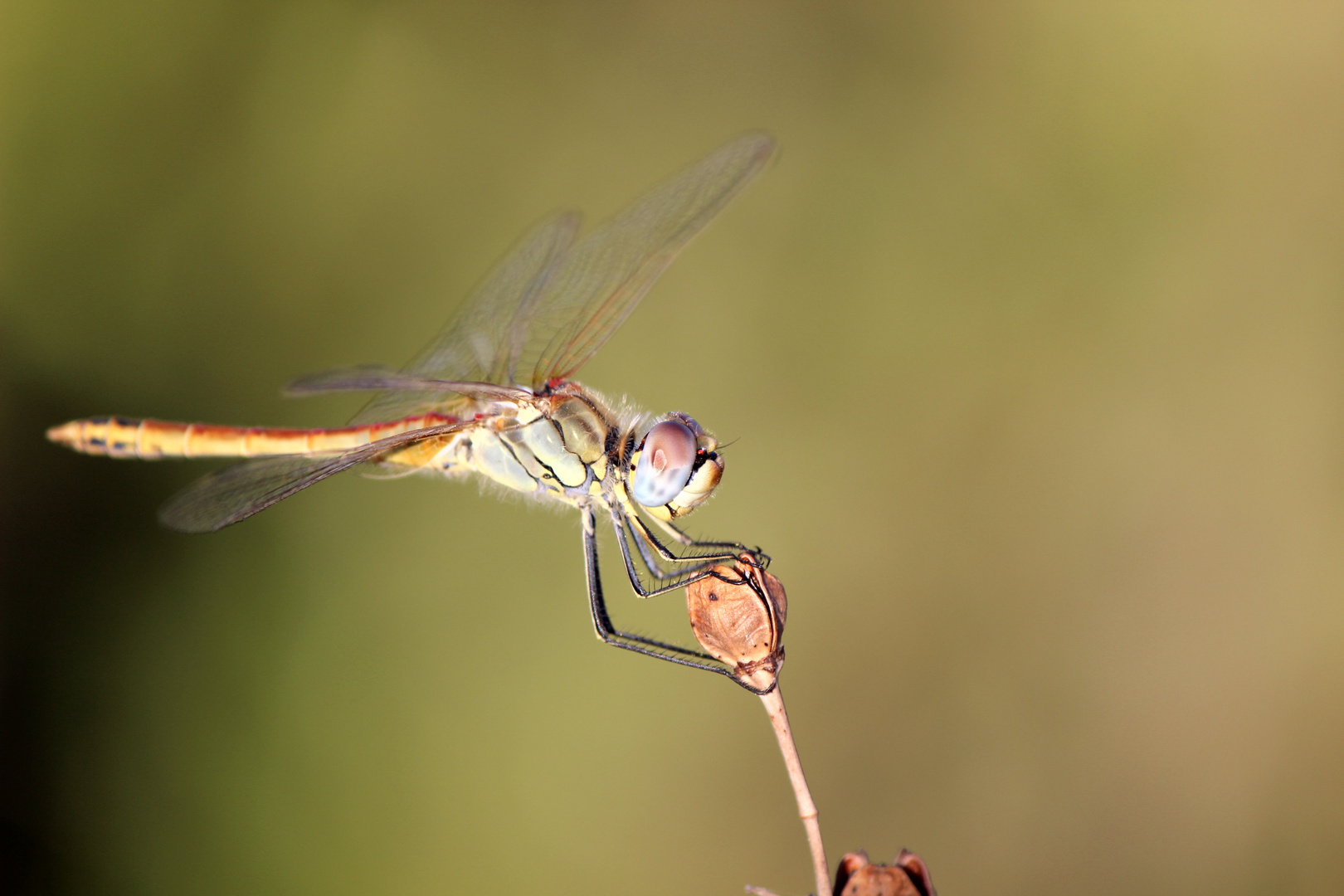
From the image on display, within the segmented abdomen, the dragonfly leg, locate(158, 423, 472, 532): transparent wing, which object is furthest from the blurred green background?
the dragonfly leg

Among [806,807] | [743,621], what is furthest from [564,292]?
[806,807]

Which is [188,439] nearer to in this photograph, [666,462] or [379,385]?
[379,385]

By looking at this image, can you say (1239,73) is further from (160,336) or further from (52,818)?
(52,818)

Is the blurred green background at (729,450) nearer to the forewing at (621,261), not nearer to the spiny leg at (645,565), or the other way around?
the forewing at (621,261)

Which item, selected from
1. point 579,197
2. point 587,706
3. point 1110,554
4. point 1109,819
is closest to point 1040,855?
point 1109,819

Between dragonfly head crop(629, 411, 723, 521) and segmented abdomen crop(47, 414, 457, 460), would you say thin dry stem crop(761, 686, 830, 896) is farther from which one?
segmented abdomen crop(47, 414, 457, 460)

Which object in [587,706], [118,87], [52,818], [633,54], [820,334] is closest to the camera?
[52,818]
